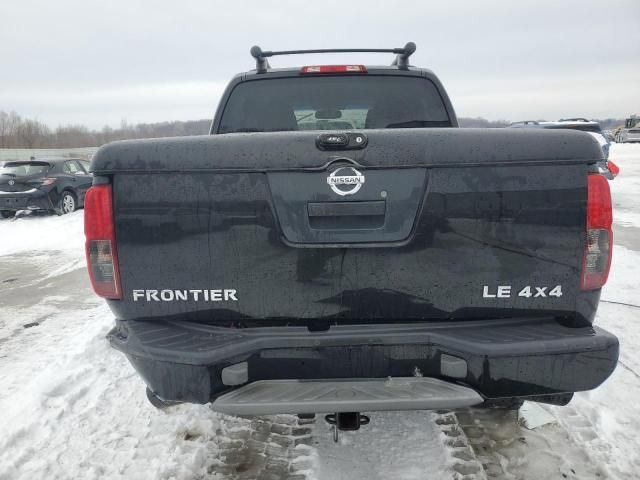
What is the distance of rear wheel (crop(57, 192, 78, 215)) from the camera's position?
42.3 feet

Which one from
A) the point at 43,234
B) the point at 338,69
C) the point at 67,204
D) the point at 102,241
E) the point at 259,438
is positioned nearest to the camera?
the point at 102,241

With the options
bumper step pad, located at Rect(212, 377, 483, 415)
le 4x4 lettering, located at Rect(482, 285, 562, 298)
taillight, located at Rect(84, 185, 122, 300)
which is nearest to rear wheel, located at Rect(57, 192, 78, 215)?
taillight, located at Rect(84, 185, 122, 300)

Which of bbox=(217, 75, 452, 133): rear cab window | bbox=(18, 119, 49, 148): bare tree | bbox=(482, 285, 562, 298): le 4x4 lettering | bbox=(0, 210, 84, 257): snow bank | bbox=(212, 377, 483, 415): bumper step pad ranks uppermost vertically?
bbox=(18, 119, 49, 148): bare tree

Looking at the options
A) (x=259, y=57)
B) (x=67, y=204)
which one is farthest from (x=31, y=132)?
(x=259, y=57)

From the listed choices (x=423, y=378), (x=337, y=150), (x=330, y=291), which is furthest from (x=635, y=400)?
(x=337, y=150)

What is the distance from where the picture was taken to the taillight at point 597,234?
6.50ft

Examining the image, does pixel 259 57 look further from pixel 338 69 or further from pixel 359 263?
pixel 359 263

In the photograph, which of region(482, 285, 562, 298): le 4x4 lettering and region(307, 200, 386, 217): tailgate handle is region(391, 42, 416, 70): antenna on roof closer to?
region(307, 200, 386, 217): tailgate handle

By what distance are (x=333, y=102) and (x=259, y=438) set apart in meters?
2.57

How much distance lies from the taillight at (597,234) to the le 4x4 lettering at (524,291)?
133 mm

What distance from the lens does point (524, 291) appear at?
2.07 m

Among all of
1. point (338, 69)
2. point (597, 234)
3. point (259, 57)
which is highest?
point (259, 57)

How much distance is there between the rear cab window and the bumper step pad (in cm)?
225

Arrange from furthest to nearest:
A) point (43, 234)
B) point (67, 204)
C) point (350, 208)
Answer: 1. point (67, 204)
2. point (43, 234)
3. point (350, 208)
